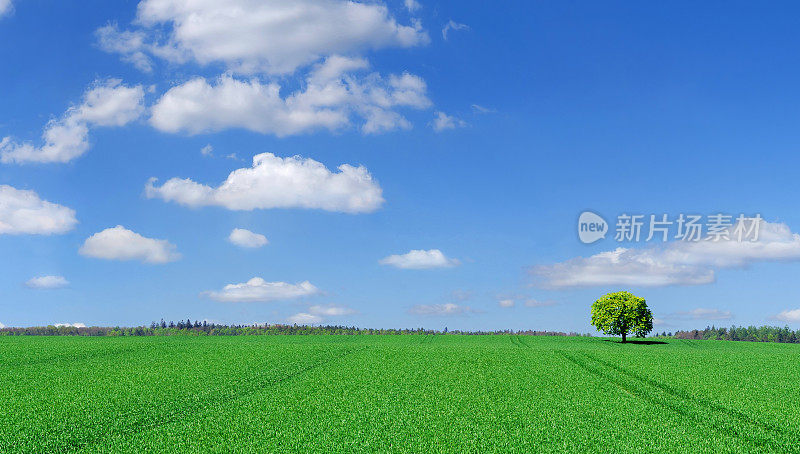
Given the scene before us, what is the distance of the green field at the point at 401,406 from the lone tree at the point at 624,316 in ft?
122

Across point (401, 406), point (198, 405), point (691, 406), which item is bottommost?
point (198, 405)

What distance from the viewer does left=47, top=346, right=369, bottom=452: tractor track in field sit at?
19062mm

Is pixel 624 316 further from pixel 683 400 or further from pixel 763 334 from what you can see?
pixel 763 334

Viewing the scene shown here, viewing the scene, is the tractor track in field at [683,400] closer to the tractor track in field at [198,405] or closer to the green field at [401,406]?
the green field at [401,406]

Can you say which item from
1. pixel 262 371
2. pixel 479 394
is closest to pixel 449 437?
pixel 479 394

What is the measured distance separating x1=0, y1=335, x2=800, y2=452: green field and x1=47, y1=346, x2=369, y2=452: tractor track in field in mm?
72

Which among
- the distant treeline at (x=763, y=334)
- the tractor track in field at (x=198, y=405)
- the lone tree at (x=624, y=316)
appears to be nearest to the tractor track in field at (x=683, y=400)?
the tractor track in field at (x=198, y=405)

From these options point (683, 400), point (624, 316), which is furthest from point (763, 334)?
point (683, 400)

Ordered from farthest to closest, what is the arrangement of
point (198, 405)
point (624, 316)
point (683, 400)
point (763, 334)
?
point (763, 334)
point (624, 316)
point (683, 400)
point (198, 405)

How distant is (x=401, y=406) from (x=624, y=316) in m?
62.9

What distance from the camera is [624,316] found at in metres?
78.2

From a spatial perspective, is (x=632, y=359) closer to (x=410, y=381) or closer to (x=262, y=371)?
(x=410, y=381)

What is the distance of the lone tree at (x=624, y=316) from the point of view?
78.1 metres

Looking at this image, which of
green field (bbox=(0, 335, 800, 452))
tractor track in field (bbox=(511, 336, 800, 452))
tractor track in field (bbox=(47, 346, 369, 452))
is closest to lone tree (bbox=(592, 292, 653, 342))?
green field (bbox=(0, 335, 800, 452))
